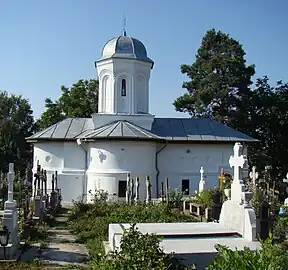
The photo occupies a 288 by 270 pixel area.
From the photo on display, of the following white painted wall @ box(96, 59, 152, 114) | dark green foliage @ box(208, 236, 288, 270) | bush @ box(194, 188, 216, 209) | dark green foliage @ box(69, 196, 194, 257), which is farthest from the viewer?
white painted wall @ box(96, 59, 152, 114)

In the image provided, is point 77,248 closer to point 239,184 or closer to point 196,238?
point 196,238

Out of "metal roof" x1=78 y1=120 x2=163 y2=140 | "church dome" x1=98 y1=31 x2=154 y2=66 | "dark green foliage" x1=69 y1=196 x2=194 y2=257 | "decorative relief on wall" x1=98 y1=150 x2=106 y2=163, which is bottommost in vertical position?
"dark green foliage" x1=69 y1=196 x2=194 y2=257

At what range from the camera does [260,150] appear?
132 ft

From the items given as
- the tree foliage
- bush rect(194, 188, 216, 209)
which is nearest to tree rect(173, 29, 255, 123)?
the tree foliage

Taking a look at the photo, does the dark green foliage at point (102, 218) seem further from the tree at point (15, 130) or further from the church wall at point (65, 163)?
the tree at point (15, 130)

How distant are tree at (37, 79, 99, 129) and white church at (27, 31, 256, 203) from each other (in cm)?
1254

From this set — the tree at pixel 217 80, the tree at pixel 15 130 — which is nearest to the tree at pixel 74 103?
the tree at pixel 15 130

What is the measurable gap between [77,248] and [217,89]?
2944cm

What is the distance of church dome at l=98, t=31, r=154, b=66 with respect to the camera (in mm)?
29406

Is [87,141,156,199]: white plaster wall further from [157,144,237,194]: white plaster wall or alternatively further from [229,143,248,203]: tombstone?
[229,143,248,203]: tombstone

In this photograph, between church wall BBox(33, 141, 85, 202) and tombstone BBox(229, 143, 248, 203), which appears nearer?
tombstone BBox(229, 143, 248, 203)

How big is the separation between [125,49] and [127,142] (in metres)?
7.25

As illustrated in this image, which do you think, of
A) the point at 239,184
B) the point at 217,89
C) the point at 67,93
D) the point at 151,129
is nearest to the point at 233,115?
the point at 217,89

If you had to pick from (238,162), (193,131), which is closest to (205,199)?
(238,162)
